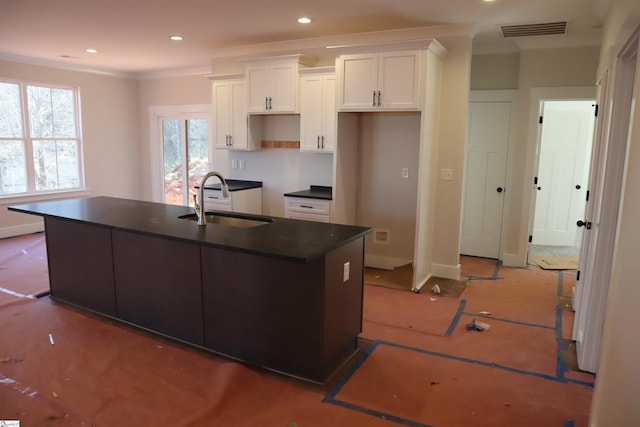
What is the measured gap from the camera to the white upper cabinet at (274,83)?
16.5 ft

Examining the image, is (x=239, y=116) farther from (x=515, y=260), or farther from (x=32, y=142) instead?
(x=515, y=260)

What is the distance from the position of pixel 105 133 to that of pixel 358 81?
5032 millimetres

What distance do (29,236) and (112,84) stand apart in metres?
2.82

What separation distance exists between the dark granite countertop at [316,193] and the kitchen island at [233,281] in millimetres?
1343

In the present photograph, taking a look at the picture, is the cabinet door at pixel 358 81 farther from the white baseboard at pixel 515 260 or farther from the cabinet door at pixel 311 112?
the white baseboard at pixel 515 260

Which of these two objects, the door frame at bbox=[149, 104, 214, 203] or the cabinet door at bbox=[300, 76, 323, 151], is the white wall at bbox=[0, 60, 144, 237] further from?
the cabinet door at bbox=[300, 76, 323, 151]

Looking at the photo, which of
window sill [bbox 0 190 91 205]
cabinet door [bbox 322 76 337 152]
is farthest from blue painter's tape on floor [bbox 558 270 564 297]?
window sill [bbox 0 190 91 205]

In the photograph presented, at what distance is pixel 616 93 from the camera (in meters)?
2.73

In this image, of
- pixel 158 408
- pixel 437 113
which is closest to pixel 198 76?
pixel 437 113

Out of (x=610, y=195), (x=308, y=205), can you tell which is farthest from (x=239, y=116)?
(x=610, y=195)

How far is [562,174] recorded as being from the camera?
6.29 metres

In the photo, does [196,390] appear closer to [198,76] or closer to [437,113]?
[437,113]

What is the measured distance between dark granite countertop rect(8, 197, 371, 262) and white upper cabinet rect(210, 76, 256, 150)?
1811 millimetres

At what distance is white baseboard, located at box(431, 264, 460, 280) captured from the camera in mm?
4863
